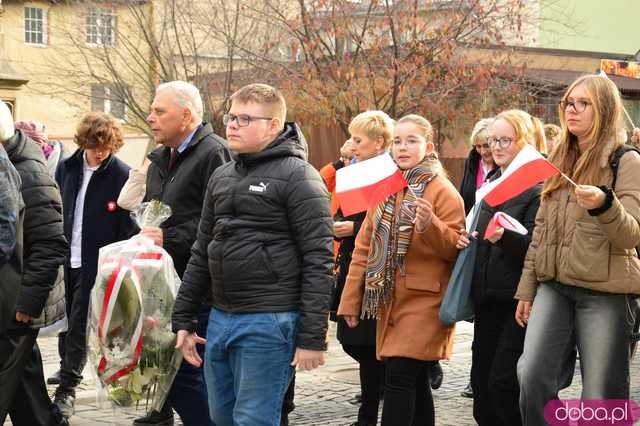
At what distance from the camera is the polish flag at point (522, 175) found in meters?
5.57

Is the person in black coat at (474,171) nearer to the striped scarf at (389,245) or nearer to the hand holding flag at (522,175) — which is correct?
the striped scarf at (389,245)

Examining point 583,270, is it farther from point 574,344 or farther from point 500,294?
point 500,294

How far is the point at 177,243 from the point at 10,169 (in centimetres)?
146

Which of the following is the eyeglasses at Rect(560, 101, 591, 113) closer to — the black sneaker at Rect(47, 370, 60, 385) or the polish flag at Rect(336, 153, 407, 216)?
the polish flag at Rect(336, 153, 407, 216)

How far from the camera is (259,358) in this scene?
5.20 meters

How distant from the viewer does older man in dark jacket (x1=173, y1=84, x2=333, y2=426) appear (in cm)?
518

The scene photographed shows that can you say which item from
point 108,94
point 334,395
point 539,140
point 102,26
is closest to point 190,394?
point 334,395

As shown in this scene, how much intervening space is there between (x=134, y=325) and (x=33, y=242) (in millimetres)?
716

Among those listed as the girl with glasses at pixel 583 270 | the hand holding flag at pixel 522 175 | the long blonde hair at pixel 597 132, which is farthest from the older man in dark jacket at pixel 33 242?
the long blonde hair at pixel 597 132

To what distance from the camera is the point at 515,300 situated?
6344 millimetres

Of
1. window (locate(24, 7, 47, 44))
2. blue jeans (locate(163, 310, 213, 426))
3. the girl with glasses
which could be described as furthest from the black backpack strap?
window (locate(24, 7, 47, 44))

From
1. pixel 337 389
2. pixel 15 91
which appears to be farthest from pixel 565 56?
pixel 337 389

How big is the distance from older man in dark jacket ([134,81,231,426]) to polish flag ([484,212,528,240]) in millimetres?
1721

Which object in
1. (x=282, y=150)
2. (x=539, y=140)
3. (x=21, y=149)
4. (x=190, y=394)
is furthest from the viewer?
(x=539, y=140)
